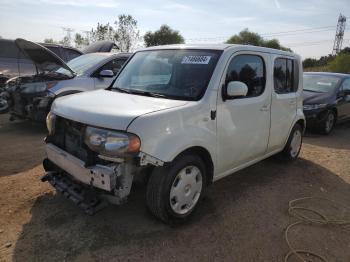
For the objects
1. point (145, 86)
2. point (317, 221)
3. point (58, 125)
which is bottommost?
point (317, 221)

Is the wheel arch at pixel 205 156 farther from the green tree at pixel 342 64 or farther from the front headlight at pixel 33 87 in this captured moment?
the green tree at pixel 342 64

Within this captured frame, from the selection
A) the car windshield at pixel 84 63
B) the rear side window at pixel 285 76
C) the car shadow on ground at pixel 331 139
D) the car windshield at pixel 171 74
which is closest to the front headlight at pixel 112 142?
the car windshield at pixel 171 74

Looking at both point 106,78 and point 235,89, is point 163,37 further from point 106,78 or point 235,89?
point 235,89

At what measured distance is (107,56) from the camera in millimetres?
7703

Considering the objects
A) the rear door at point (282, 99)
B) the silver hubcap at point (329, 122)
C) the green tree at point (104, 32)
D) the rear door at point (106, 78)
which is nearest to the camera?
the rear door at point (282, 99)

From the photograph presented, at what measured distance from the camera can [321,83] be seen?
30.2 ft

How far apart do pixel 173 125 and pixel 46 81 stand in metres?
4.85

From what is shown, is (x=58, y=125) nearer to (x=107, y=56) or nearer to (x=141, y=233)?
(x=141, y=233)

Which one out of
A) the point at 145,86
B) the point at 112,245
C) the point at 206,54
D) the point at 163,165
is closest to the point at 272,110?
the point at 206,54

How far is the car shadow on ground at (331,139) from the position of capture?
7369 mm

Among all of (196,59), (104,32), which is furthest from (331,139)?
(104,32)

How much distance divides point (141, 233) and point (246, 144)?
176 centimetres

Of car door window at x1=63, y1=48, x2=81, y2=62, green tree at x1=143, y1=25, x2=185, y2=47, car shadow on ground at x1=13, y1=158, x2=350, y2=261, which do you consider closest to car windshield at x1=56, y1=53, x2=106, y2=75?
car door window at x1=63, y1=48, x2=81, y2=62

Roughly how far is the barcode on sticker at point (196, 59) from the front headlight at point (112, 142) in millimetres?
1374
